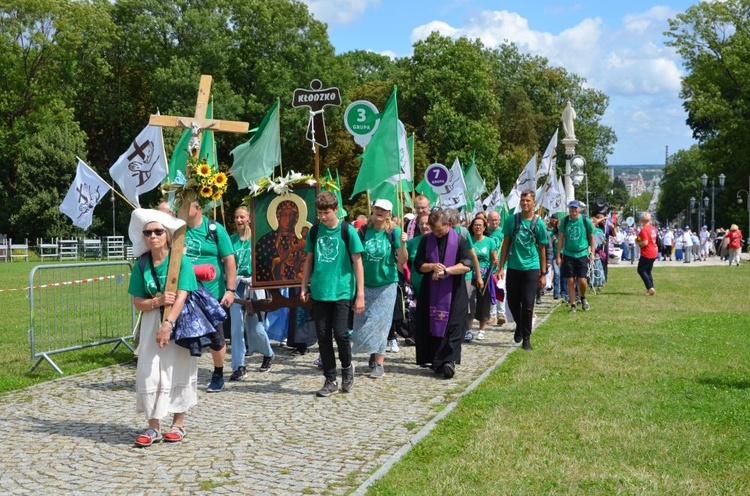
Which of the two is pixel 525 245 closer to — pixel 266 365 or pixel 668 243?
pixel 266 365

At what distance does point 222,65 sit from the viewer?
47.9 meters

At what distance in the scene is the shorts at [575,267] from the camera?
15289 mm

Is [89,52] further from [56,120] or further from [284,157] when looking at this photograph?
[284,157]

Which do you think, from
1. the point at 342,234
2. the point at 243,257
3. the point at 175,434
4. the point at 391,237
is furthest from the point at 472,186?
the point at 175,434

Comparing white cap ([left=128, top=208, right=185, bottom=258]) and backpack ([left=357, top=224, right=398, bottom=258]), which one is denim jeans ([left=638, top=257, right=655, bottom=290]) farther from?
white cap ([left=128, top=208, right=185, bottom=258])

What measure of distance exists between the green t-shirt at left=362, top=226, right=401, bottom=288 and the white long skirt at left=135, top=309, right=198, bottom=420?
3022 millimetres

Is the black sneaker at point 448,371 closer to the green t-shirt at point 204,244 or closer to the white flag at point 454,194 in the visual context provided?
the green t-shirt at point 204,244

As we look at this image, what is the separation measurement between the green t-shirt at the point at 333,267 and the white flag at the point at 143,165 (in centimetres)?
428

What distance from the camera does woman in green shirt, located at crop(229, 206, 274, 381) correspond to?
930 cm

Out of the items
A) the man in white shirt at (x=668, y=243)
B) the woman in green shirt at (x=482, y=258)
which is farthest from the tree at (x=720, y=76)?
the woman in green shirt at (x=482, y=258)

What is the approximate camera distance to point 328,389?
8297mm

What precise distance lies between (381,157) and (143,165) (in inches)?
131

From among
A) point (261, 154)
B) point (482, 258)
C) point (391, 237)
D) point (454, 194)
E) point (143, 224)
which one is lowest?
point (482, 258)

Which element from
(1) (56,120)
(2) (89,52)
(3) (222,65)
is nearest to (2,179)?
(1) (56,120)
